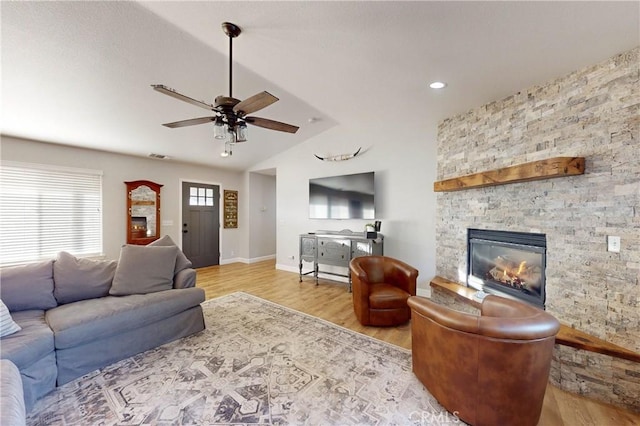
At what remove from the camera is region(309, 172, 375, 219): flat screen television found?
175 inches

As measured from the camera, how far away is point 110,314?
227 cm

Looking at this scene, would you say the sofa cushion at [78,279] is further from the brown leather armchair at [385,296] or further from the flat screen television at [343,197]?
the flat screen television at [343,197]

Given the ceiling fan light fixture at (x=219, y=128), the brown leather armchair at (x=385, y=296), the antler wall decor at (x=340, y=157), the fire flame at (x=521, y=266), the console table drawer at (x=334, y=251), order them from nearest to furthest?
the ceiling fan light fixture at (x=219, y=128) < the fire flame at (x=521, y=266) < the brown leather armchair at (x=385, y=296) < the console table drawer at (x=334, y=251) < the antler wall decor at (x=340, y=157)

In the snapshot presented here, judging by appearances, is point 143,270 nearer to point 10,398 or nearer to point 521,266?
point 10,398

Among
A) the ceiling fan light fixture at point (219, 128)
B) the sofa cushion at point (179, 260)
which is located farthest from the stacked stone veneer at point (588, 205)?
the sofa cushion at point (179, 260)

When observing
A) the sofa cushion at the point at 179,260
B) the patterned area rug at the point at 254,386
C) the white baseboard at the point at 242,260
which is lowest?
the patterned area rug at the point at 254,386

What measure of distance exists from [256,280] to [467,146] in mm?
4189

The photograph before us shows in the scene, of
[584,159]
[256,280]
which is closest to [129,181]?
[256,280]

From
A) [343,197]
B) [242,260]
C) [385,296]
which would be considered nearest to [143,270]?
[385,296]

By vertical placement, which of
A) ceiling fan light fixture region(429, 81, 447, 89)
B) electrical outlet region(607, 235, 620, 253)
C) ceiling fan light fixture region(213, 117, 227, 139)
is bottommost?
electrical outlet region(607, 235, 620, 253)

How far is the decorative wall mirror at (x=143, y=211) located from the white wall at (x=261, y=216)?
2127 millimetres

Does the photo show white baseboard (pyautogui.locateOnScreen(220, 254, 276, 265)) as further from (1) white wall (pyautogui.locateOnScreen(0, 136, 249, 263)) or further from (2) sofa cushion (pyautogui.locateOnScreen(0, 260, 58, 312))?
(2) sofa cushion (pyautogui.locateOnScreen(0, 260, 58, 312))

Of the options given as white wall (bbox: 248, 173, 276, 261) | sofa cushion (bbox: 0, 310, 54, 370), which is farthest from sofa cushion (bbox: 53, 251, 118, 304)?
white wall (bbox: 248, 173, 276, 261)

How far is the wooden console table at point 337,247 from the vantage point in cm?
420
